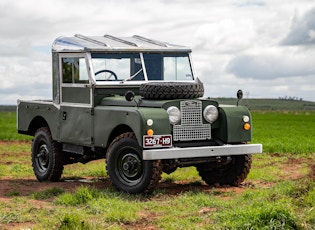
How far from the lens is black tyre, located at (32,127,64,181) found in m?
13.5

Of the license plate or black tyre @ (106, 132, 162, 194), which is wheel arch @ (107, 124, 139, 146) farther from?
the license plate

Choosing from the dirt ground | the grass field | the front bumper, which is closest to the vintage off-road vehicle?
the front bumper

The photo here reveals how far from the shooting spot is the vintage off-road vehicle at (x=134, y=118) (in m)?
10.8

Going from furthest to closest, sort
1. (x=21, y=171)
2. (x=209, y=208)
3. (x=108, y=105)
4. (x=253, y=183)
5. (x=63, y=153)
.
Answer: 1. (x=21, y=171)
2. (x=63, y=153)
3. (x=253, y=183)
4. (x=108, y=105)
5. (x=209, y=208)

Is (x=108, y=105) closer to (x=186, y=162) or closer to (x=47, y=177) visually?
(x=186, y=162)

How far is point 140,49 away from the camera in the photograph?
494 inches

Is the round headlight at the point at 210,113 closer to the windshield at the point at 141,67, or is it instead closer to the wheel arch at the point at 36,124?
the windshield at the point at 141,67

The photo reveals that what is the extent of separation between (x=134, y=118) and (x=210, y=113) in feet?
5.02

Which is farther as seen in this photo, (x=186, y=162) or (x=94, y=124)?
(x=94, y=124)

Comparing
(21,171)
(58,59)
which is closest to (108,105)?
(58,59)

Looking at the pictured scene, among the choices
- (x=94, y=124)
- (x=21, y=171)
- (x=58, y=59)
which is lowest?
(x=21, y=171)

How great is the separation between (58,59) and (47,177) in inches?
96.9

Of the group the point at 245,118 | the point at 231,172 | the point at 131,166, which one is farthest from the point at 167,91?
the point at 231,172

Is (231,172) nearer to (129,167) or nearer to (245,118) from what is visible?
(245,118)
